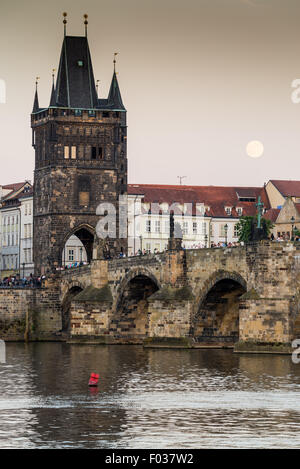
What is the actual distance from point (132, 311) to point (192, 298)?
1264 cm

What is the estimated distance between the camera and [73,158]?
9975cm

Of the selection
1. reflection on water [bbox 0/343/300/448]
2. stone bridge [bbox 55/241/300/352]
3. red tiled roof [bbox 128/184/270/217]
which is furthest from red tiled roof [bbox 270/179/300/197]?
reflection on water [bbox 0/343/300/448]

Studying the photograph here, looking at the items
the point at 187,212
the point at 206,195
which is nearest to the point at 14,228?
the point at 187,212

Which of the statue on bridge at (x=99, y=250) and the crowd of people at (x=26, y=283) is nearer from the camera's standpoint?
the statue on bridge at (x=99, y=250)

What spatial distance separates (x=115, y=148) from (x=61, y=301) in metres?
12.9

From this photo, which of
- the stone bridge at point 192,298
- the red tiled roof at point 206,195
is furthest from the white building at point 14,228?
the stone bridge at point 192,298

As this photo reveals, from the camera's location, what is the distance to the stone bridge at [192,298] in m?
64.8

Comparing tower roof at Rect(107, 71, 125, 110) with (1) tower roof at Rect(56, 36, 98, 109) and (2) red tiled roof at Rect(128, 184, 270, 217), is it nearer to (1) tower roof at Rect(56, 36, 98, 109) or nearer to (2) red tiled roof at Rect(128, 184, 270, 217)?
(1) tower roof at Rect(56, 36, 98, 109)

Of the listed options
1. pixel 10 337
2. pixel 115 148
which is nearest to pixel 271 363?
pixel 10 337

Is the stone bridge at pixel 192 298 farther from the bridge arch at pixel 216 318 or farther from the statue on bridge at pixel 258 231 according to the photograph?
the statue on bridge at pixel 258 231

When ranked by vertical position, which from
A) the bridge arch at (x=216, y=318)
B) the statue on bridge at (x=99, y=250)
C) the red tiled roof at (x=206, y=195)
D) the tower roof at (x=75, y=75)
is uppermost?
the tower roof at (x=75, y=75)

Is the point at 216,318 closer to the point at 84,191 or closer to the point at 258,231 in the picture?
the point at 258,231

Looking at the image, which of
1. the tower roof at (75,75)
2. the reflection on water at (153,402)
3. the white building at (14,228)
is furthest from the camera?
the white building at (14,228)

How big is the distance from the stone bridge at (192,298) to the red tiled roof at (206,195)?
36.5 m
